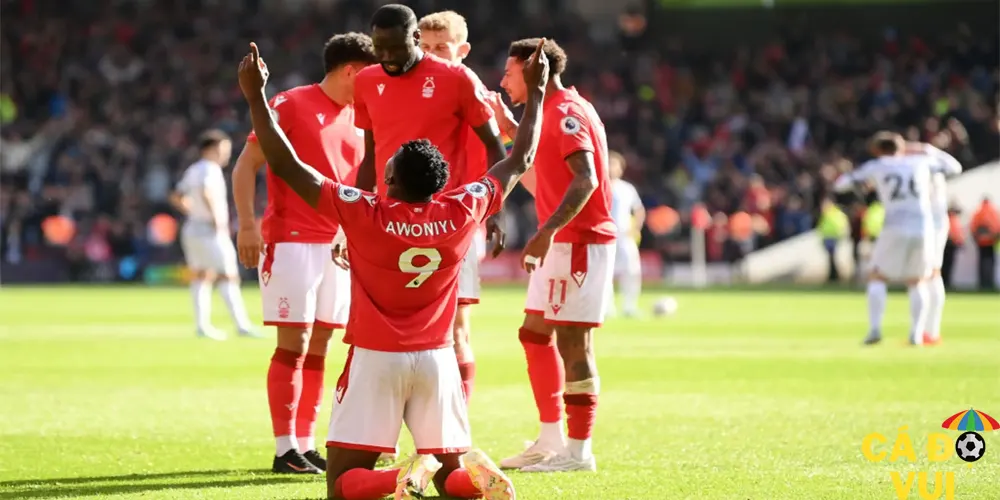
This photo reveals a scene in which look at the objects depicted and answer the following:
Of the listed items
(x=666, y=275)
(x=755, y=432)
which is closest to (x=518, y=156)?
(x=755, y=432)

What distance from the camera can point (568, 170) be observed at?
8352mm

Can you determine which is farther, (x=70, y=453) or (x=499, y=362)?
(x=499, y=362)

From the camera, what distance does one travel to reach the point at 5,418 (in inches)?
414

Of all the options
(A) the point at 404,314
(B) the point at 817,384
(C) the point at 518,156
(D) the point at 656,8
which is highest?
(D) the point at 656,8

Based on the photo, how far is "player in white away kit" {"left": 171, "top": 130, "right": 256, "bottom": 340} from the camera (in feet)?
60.3

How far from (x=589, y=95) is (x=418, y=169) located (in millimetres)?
34235

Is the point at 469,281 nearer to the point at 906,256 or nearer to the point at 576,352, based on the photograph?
the point at 576,352

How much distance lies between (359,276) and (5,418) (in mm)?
4922

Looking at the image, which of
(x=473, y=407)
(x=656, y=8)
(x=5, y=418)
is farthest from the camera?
(x=656, y=8)

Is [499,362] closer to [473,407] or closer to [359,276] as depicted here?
[473,407]

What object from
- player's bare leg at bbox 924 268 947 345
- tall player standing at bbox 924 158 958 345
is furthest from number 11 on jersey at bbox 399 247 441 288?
player's bare leg at bbox 924 268 947 345

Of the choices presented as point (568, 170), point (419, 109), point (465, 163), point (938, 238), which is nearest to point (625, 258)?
point (938, 238)

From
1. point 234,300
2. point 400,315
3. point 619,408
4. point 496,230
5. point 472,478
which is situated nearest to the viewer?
point 472,478

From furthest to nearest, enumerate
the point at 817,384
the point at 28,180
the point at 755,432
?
the point at 28,180
the point at 817,384
the point at 755,432
